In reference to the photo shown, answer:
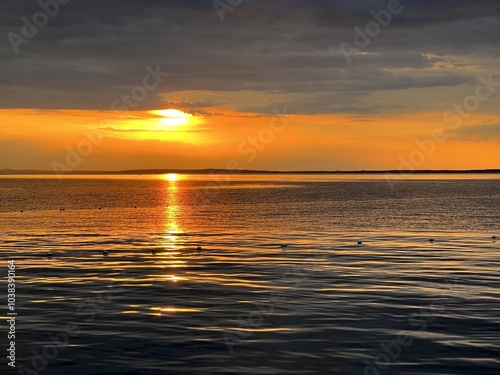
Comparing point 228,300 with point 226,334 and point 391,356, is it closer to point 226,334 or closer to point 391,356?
point 226,334

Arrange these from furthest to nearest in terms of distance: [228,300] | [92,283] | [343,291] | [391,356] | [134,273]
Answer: [134,273] → [92,283] → [343,291] → [228,300] → [391,356]

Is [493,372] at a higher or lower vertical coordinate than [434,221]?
lower

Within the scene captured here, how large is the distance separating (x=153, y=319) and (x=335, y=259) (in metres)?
23.0

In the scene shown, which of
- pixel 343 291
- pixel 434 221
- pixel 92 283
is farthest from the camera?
pixel 434 221

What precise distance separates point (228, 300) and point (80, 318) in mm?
7146

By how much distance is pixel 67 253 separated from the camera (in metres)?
51.1

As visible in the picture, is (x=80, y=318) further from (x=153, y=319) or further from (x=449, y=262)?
(x=449, y=262)

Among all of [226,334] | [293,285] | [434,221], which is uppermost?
[434,221]

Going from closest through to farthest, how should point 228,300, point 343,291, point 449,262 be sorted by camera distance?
1. point 228,300
2. point 343,291
3. point 449,262

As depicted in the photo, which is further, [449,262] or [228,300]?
[449,262]

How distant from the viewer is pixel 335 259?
157 ft

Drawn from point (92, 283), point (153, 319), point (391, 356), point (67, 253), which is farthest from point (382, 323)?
point (67, 253)

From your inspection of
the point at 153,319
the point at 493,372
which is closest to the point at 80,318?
the point at 153,319

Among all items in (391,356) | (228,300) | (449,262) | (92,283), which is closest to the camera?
(391,356)
